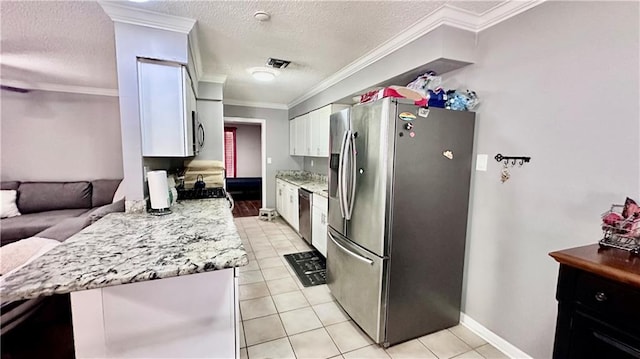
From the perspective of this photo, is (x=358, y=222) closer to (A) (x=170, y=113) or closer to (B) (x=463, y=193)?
(B) (x=463, y=193)

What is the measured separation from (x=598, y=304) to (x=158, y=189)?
238 centimetres

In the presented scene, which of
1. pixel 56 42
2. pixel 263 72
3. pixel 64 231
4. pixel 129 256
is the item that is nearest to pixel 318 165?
pixel 263 72

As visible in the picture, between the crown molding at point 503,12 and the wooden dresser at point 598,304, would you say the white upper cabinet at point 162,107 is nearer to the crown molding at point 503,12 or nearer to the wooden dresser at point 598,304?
the crown molding at point 503,12

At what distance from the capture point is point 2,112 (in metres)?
3.78

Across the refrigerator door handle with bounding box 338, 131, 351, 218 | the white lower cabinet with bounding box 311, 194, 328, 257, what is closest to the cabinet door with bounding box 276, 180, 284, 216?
the white lower cabinet with bounding box 311, 194, 328, 257

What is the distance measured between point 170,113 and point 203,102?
1698mm

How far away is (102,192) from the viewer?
4.02 meters

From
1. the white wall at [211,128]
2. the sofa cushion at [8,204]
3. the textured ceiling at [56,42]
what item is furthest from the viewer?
the white wall at [211,128]

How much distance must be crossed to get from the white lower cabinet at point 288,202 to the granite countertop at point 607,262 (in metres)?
3.43

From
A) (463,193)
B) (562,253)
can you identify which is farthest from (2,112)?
(562,253)

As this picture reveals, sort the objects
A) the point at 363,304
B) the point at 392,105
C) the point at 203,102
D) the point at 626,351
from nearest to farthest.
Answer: the point at 626,351, the point at 392,105, the point at 363,304, the point at 203,102

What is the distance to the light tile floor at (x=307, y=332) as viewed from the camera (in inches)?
71.9

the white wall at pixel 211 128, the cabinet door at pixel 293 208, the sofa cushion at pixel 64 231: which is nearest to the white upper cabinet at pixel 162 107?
the sofa cushion at pixel 64 231

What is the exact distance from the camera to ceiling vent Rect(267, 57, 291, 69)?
278 cm
